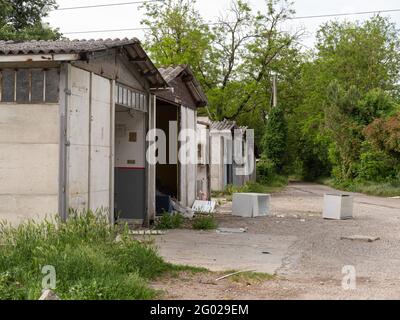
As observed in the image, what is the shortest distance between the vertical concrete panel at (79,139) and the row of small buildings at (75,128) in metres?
0.02

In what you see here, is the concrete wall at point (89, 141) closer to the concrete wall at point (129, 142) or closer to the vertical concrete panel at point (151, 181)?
the concrete wall at point (129, 142)

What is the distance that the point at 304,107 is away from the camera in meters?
51.2

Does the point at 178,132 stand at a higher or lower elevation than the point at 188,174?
higher

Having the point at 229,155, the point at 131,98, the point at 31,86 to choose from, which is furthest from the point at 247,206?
the point at 229,155

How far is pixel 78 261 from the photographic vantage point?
673cm

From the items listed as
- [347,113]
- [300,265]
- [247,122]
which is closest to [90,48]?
[300,265]

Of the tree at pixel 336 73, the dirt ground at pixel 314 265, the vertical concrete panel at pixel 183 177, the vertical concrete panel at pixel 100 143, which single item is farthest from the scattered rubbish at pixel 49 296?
the tree at pixel 336 73

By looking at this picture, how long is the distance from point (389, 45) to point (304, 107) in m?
9.55

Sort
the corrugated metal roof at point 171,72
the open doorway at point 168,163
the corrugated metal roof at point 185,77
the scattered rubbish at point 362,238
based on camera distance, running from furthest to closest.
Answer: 1. the open doorway at point 168,163
2. the corrugated metal roof at point 185,77
3. the corrugated metal roof at point 171,72
4. the scattered rubbish at point 362,238

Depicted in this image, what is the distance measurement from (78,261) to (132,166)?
7.12m

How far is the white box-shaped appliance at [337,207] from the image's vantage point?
16.2 metres

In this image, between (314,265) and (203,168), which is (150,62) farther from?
(203,168)

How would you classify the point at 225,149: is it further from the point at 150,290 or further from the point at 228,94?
the point at 150,290

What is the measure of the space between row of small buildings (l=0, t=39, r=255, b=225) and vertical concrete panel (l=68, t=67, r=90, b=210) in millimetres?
17
